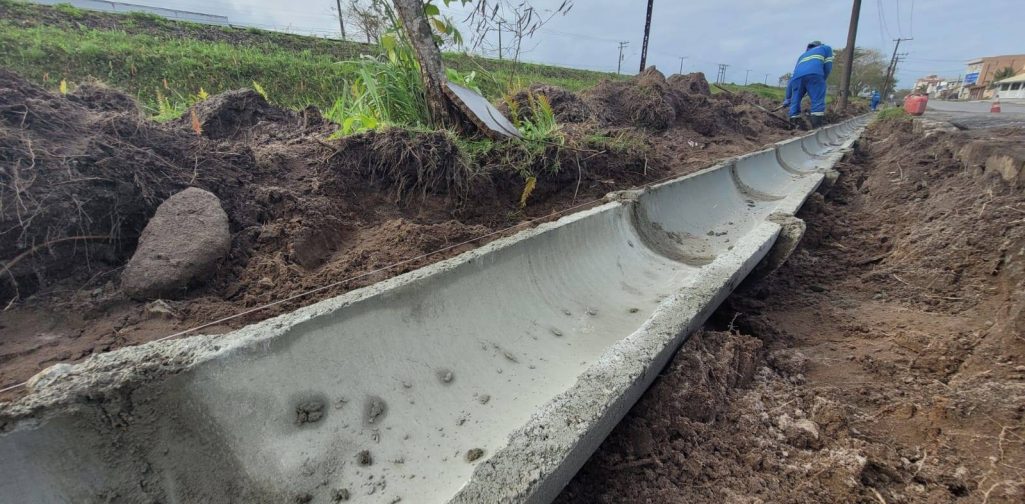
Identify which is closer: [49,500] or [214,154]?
[49,500]

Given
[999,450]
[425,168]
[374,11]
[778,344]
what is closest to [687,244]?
[778,344]

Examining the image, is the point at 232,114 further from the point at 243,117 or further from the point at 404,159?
the point at 404,159

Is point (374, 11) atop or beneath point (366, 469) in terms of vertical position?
atop

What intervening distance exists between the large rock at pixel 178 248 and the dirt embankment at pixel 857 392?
168cm

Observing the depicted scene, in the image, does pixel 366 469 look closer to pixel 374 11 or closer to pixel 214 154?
pixel 214 154

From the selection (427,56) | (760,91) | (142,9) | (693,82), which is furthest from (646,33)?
(142,9)

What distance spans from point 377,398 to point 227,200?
57.9 inches

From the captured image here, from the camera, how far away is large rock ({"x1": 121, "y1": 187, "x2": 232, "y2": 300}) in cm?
173

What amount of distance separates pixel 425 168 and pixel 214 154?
1.15 meters

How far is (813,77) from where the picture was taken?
34.5ft

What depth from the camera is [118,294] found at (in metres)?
1.72

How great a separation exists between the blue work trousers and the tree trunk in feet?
35.2

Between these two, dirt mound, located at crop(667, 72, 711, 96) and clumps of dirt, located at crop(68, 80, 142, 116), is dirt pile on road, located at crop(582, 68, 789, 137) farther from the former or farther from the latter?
clumps of dirt, located at crop(68, 80, 142, 116)

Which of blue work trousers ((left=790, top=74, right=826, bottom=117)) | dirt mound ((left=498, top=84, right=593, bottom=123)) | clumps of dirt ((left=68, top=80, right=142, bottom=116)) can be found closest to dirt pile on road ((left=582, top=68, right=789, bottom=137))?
dirt mound ((left=498, top=84, right=593, bottom=123))
